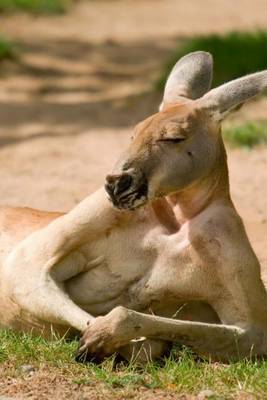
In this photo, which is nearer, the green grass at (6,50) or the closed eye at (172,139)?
the closed eye at (172,139)

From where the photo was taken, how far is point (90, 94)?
12.7 meters

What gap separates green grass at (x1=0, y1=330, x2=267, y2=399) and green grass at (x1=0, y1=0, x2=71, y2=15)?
35.8 feet

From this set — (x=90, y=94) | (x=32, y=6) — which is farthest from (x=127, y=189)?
(x=32, y=6)

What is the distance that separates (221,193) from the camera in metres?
6.08

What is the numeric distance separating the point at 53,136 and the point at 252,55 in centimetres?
207

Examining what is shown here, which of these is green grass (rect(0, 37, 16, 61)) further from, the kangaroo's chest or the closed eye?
the closed eye

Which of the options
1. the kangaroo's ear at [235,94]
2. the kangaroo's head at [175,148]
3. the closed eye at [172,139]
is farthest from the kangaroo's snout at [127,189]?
the kangaroo's ear at [235,94]

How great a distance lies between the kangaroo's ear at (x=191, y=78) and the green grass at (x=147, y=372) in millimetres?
1304

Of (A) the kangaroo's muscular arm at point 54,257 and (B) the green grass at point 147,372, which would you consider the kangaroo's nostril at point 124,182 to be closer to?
(A) the kangaroo's muscular arm at point 54,257

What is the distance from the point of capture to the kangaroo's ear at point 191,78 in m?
6.42

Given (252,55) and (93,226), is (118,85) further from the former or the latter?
(93,226)

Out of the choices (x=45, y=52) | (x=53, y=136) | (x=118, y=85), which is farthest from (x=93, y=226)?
(x=45, y=52)

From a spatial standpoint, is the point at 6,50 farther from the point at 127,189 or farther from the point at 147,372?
the point at 147,372

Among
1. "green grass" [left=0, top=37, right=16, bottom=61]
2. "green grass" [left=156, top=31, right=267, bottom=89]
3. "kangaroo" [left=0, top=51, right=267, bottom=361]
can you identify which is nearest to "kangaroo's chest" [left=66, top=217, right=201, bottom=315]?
"kangaroo" [left=0, top=51, right=267, bottom=361]
